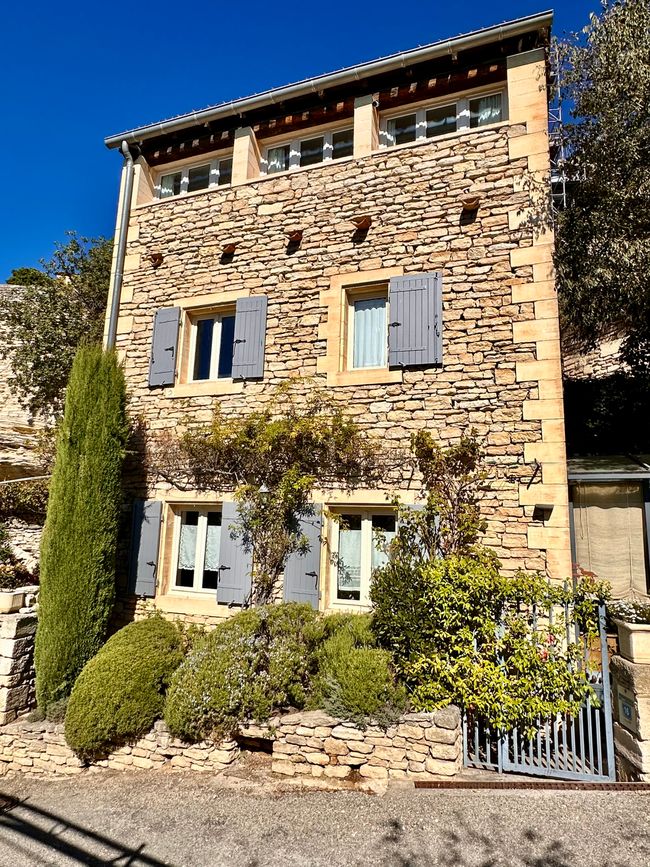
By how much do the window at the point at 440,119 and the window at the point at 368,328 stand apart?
242 cm

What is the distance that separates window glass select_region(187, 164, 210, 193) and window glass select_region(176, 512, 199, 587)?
18.5 feet

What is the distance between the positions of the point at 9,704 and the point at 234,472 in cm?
400

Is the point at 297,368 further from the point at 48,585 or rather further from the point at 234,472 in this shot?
the point at 48,585

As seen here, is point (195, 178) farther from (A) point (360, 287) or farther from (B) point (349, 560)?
(B) point (349, 560)

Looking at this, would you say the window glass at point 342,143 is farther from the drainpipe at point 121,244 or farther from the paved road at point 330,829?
the paved road at point 330,829

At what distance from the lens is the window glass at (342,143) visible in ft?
26.2

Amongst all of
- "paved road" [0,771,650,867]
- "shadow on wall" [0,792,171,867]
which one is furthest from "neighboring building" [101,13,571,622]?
"shadow on wall" [0,792,171,867]

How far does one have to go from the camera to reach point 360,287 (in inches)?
286

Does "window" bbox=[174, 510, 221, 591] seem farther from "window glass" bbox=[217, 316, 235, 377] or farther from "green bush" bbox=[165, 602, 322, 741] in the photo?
"window glass" bbox=[217, 316, 235, 377]

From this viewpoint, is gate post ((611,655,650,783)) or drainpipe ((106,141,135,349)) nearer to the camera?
gate post ((611,655,650,783))

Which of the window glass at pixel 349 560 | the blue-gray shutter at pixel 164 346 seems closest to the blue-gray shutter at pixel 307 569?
the window glass at pixel 349 560

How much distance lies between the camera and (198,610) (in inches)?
273

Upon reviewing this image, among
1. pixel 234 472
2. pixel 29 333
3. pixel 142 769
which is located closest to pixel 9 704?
pixel 142 769

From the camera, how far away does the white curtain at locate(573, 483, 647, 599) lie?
697cm
